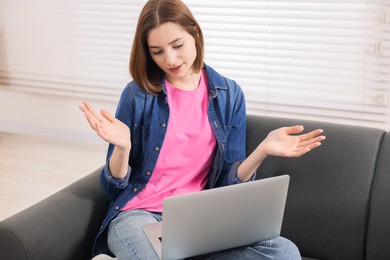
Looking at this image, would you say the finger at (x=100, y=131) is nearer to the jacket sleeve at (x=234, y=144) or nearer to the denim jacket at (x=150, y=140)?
the denim jacket at (x=150, y=140)

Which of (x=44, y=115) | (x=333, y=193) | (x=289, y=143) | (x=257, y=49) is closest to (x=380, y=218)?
(x=333, y=193)

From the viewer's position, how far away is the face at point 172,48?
6.08 ft

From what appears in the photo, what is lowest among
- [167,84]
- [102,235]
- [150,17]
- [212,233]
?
[102,235]

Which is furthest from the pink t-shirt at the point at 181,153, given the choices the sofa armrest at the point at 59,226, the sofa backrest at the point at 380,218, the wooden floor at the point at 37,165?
the wooden floor at the point at 37,165

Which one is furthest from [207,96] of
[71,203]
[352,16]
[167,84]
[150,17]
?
[352,16]

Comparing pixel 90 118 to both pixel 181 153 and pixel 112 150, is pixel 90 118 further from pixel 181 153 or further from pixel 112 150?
pixel 181 153

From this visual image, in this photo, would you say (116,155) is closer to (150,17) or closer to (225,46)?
(150,17)

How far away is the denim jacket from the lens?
189 cm

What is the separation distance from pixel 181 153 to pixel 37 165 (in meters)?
1.91

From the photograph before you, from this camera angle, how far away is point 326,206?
1862 millimetres

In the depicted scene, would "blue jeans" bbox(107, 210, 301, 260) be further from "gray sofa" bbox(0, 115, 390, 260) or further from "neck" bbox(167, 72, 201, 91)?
"neck" bbox(167, 72, 201, 91)

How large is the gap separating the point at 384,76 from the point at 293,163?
1.19 m

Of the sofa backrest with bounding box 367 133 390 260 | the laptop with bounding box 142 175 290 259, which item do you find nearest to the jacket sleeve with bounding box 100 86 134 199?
the laptop with bounding box 142 175 290 259

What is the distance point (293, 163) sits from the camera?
6.30 feet
